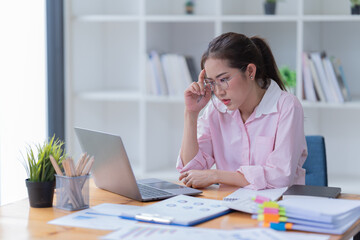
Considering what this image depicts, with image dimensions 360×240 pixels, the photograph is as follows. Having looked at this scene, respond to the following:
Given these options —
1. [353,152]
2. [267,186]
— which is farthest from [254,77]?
[353,152]

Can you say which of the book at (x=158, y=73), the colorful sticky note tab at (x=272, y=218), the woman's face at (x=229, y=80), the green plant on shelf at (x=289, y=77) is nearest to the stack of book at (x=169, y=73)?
the book at (x=158, y=73)

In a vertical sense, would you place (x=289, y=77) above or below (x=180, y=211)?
above

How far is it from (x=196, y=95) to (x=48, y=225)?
0.97 m

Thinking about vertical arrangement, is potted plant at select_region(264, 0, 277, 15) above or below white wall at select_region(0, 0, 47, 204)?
above

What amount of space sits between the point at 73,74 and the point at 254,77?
1641mm

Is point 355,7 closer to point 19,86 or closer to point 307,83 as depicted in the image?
point 307,83

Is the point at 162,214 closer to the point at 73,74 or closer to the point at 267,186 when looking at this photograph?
the point at 267,186

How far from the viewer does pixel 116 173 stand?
A: 1862mm

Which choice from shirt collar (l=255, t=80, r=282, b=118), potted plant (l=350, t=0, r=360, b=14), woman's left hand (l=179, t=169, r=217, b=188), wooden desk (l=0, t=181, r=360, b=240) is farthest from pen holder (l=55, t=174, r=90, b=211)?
potted plant (l=350, t=0, r=360, b=14)

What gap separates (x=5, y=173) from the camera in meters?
3.11

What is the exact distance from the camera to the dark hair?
2.15 meters

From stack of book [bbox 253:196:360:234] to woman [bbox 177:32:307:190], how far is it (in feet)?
1.42

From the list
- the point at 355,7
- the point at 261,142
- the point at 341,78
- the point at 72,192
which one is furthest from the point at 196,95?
the point at 355,7

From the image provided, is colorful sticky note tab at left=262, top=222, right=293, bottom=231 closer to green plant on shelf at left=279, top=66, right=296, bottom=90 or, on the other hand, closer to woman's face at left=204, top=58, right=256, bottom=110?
woman's face at left=204, top=58, right=256, bottom=110
